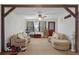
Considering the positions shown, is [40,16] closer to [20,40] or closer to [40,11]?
[40,11]

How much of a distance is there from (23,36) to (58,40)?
0.62 m

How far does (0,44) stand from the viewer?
2.63 meters

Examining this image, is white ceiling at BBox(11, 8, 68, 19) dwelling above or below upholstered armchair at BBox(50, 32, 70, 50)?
above

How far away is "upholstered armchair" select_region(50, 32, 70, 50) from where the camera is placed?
2.68m

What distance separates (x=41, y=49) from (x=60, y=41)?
36 cm

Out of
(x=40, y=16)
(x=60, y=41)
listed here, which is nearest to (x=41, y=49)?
(x=60, y=41)

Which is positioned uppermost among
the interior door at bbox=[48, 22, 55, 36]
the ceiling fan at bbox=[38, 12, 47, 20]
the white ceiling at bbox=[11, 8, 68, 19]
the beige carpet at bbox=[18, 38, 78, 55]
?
the white ceiling at bbox=[11, 8, 68, 19]

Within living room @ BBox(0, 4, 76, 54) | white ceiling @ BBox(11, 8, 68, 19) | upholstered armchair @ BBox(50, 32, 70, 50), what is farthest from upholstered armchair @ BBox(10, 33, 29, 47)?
upholstered armchair @ BBox(50, 32, 70, 50)

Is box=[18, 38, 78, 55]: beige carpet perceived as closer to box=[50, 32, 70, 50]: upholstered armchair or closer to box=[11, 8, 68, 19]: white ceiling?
box=[50, 32, 70, 50]: upholstered armchair

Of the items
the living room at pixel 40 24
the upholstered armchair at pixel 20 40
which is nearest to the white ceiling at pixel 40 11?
the living room at pixel 40 24

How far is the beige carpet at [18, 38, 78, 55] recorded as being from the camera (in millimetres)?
2658

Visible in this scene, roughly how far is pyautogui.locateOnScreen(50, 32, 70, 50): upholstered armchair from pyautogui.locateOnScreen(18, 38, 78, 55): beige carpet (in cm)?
8
